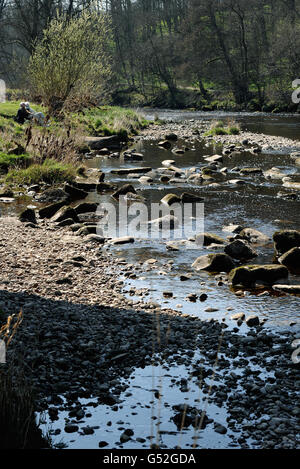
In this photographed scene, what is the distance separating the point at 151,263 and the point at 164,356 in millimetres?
3555

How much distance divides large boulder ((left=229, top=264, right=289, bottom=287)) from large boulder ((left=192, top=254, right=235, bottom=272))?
504 millimetres

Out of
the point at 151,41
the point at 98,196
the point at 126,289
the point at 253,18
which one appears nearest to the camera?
the point at 126,289

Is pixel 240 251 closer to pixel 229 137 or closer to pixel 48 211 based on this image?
pixel 48 211

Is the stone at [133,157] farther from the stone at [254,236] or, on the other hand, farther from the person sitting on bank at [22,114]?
the stone at [254,236]

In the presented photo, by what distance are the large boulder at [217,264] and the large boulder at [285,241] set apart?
1.38 m

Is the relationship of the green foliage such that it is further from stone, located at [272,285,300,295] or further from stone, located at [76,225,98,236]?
stone, located at [272,285,300,295]

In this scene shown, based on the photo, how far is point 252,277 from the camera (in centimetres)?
800

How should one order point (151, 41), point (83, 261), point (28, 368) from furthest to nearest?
point (151, 41)
point (83, 261)
point (28, 368)

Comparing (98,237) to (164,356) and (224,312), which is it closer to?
(224,312)

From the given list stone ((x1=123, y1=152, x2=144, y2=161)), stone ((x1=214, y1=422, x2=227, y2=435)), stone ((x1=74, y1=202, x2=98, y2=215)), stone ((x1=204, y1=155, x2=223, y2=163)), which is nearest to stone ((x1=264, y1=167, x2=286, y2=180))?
stone ((x1=204, y1=155, x2=223, y2=163))

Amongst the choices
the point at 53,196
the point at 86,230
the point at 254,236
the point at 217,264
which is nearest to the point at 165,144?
the point at 53,196

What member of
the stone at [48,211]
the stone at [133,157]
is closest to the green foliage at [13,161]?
the stone at [48,211]

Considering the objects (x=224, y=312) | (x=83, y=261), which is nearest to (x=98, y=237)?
(x=83, y=261)

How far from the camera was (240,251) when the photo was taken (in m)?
9.38
